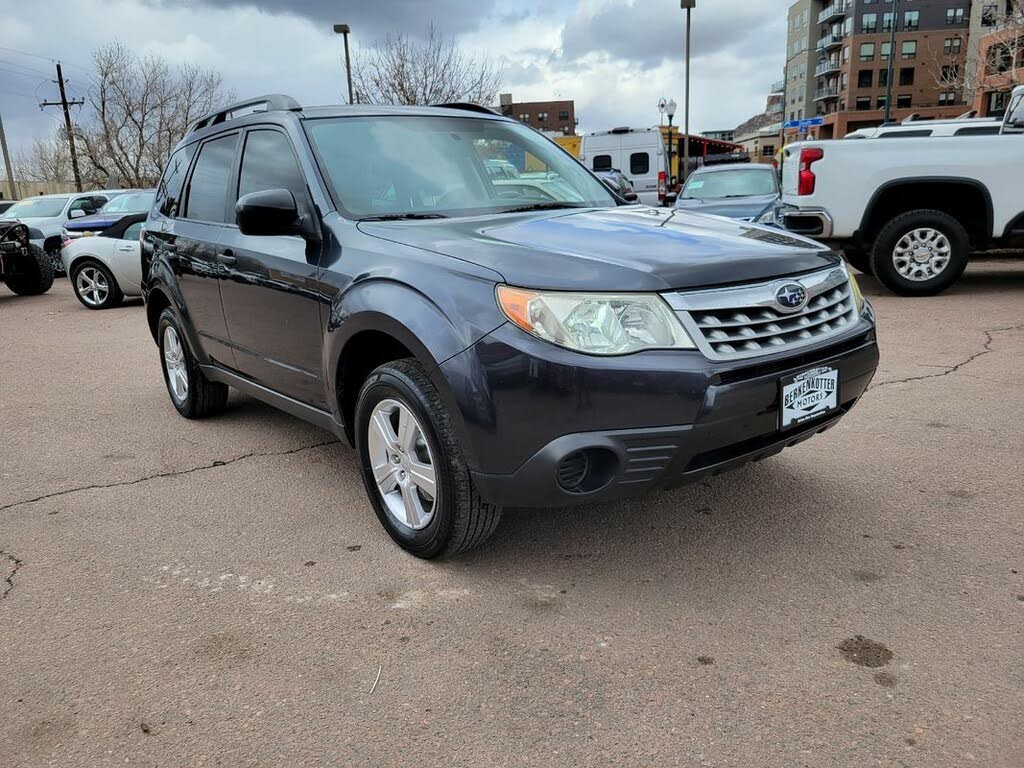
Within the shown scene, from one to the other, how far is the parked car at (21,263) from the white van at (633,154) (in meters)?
13.7

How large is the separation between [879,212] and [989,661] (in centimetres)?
713

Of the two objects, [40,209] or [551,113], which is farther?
[551,113]

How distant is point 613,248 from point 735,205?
950cm

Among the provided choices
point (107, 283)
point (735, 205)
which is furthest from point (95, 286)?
point (735, 205)

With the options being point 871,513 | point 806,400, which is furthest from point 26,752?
point 871,513

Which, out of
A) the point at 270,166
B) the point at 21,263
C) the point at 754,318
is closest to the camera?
the point at 754,318

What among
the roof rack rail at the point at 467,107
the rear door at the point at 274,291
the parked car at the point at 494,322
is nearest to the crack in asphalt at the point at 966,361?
the parked car at the point at 494,322

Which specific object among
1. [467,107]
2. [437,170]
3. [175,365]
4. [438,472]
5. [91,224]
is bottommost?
[175,365]

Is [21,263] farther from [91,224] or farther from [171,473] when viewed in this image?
[171,473]

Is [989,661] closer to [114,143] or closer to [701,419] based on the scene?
[701,419]

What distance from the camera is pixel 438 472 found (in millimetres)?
2824

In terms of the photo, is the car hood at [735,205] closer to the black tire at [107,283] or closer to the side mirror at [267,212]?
the black tire at [107,283]

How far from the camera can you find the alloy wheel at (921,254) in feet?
27.5

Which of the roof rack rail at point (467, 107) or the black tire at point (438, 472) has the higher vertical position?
the roof rack rail at point (467, 107)
